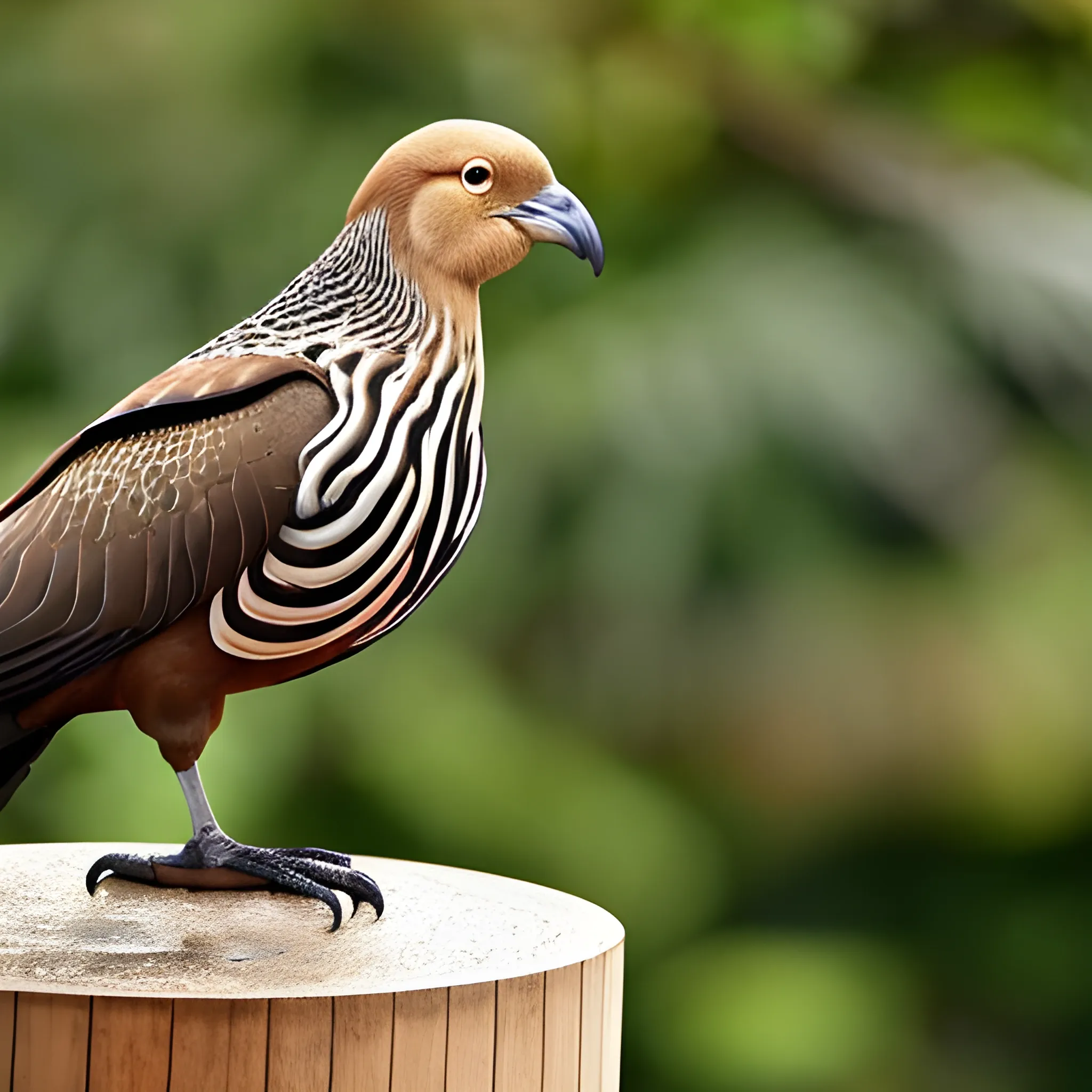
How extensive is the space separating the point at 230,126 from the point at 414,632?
1463 mm

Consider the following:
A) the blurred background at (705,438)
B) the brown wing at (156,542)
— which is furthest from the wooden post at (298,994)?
the blurred background at (705,438)

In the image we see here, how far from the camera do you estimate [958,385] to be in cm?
384

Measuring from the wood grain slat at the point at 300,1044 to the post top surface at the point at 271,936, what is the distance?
0.01m

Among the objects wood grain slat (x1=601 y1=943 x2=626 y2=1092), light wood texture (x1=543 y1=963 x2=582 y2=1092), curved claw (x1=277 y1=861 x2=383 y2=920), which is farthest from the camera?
curved claw (x1=277 y1=861 x2=383 y2=920)

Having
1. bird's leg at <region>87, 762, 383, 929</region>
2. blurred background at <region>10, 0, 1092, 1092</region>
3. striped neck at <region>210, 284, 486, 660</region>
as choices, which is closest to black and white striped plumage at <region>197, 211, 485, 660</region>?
striped neck at <region>210, 284, 486, 660</region>

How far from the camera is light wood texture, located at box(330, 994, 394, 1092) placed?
1313mm

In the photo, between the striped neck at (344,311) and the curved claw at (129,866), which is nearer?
the striped neck at (344,311)

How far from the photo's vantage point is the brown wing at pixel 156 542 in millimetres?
1466

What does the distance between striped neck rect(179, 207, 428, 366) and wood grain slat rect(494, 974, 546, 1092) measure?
0.66m

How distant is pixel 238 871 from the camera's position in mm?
1679

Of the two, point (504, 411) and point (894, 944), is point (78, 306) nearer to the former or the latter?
point (504, 411)

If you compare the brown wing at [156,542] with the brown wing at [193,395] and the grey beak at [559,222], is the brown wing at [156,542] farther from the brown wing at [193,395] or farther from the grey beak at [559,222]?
the grey beak at [559,222]

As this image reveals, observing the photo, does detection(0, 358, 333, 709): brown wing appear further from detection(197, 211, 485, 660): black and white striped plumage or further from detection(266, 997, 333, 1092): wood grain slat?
detection(266, 997, 333, 1092): wood grain slat

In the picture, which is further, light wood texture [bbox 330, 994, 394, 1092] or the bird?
the bird
